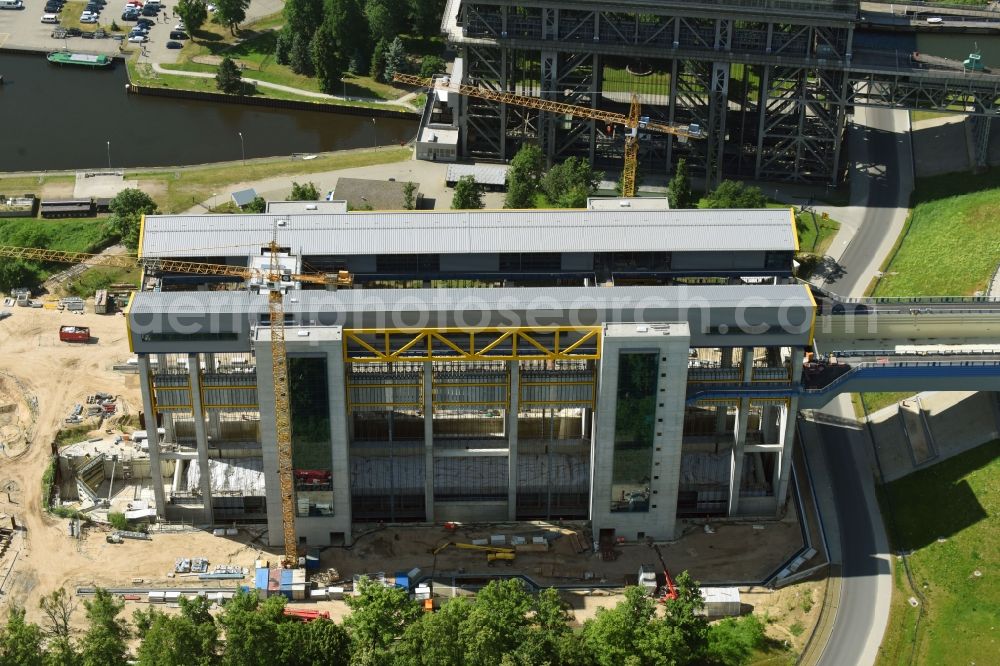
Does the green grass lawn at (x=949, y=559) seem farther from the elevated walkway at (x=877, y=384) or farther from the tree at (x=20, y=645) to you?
the tree at (x=20, y=645)

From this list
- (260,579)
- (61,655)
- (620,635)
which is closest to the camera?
(61,655)

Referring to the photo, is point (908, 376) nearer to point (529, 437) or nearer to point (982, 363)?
point (982, 363)

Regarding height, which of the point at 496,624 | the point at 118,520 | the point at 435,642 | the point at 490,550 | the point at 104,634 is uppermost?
the point at 118,520

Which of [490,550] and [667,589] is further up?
[490,550]

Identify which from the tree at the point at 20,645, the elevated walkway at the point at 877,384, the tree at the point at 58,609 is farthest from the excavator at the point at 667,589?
the tree at the point at 20,645

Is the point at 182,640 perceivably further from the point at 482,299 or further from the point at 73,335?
the point at 73,335

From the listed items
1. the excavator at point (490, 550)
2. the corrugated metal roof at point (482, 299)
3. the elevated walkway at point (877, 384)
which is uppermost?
the corrugated metal roof at point (482, 299)

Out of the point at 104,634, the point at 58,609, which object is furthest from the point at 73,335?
the point at 104,634

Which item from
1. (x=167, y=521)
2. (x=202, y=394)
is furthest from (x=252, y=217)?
(x=167, y=521)
